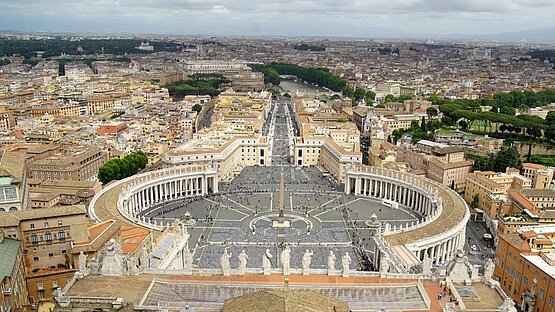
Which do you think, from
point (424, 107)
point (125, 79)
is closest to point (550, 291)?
point (424, 107)

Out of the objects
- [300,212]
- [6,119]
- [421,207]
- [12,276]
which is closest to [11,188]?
[12,276]

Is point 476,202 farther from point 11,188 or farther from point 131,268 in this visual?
point 11,188

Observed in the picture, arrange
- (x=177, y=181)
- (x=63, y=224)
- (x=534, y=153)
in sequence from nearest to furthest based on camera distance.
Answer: (x=63, y=224) → (x=177, y=181) → (x=534, y=153)

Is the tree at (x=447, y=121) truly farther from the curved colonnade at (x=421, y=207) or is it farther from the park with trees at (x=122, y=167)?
the park with trees at (x=122, y=167)

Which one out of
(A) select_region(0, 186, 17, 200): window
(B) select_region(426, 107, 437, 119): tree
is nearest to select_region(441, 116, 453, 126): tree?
(B) select_region(426, 107, 437, 119): tree

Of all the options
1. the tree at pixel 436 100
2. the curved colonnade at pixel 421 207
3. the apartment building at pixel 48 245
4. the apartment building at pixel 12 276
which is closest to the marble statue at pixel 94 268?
the apartment building at pixel 12 276

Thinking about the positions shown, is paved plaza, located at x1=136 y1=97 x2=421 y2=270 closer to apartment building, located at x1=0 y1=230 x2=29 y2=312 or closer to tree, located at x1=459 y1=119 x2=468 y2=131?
apartment building, located at x1=0 y1=230 x2=29 y2=312

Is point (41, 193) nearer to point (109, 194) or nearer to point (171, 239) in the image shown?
point (109, 194)
